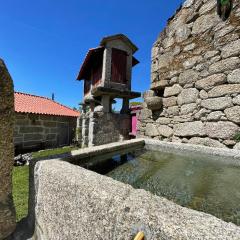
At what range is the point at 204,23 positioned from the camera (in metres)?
3.51

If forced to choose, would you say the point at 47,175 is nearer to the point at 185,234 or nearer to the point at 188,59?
the point at 185,234

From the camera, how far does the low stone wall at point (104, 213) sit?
0.71m

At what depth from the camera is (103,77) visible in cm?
889

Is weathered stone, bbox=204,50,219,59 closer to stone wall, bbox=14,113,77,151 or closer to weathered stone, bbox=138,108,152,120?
weathered stone, bbox=138,108,152,120

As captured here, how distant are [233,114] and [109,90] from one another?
19.8 feet

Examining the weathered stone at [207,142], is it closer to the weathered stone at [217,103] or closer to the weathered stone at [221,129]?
the weathered stone at [221,129]

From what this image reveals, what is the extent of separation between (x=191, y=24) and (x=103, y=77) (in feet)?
18.2

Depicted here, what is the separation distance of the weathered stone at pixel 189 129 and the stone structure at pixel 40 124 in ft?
25.2

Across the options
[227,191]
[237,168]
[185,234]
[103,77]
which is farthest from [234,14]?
[103,77]

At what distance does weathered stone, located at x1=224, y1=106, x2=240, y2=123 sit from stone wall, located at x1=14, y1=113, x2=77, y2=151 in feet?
28.4

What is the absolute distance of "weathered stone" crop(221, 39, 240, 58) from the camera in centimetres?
296

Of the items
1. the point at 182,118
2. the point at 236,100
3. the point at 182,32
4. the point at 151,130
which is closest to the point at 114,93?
the point at 151,130

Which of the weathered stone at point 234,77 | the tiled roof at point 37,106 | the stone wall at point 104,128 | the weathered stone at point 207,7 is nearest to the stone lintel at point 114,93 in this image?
the stone wall at point 104,128

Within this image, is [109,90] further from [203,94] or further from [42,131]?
[203,94]
